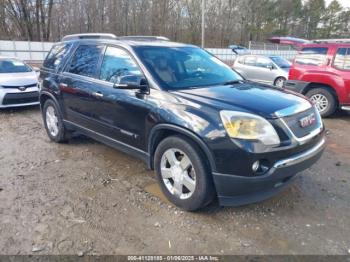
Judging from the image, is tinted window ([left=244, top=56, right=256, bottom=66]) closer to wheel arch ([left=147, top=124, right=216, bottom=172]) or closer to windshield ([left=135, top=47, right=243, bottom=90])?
windshield ([left=135, top=47, right=243, bottom=90])

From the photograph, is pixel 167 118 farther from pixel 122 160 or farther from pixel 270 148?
pixel 122 160

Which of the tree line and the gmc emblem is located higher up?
the tree line

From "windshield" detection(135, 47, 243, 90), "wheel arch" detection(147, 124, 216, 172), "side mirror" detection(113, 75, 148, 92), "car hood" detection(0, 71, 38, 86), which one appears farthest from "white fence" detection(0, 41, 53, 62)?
"wheel arch" detection(147, 124, 216, 172)

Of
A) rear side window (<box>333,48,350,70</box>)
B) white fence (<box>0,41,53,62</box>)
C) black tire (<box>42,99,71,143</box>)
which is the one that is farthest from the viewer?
white fence (<box>0,41,53,62</box>)

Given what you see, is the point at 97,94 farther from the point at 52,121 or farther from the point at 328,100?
the point at 328,100

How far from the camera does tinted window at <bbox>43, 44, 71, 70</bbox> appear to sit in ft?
16.6

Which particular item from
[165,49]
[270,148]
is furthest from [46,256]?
[165,49]

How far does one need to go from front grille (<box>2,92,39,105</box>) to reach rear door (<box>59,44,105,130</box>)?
3.49 meters

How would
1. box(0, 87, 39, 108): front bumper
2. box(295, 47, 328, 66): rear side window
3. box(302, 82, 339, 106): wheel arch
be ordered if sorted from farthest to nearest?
box(0, 87, 39, 108): front bumper, box(295, 47, 328, 66): rear side window, box(302, 82, 339, 106): wheel arch

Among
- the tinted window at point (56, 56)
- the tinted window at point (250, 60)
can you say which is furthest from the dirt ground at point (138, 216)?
the tinted window at point (250, 60)

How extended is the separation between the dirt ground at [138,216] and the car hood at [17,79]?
3687 millimetres

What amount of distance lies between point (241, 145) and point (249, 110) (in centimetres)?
38

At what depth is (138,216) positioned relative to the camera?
3.19m

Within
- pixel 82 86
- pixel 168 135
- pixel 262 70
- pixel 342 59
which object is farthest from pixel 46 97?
pixel 262 70
